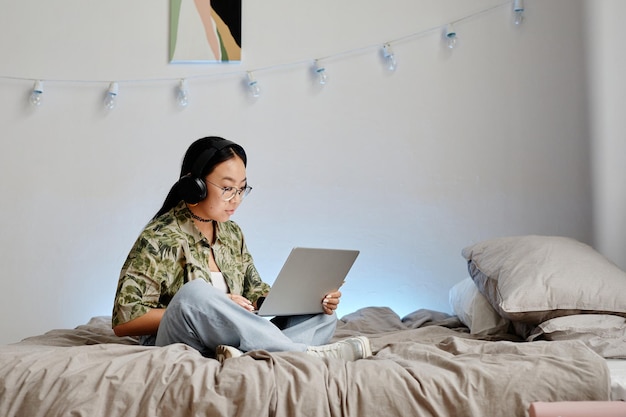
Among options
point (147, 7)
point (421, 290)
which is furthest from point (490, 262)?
point (147, 7)

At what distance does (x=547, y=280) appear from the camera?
2.12 m

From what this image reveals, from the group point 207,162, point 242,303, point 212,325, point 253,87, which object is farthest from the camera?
point 253,87

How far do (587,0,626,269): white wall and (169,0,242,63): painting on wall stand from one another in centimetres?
141

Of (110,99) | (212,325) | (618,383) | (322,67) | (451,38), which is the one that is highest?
(451,38)

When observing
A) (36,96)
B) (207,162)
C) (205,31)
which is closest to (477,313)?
(207,162)

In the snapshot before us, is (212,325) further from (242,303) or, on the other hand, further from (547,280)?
(547,280)

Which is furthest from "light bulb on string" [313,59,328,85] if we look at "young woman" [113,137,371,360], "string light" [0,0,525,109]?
"young woman" [113,137,371,360]

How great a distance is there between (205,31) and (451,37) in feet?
3.21

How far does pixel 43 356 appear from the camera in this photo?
1.52 metres

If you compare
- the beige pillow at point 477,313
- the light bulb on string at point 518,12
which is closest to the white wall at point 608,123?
the light bulb on string at point 518,12

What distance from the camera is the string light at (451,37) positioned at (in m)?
3.03

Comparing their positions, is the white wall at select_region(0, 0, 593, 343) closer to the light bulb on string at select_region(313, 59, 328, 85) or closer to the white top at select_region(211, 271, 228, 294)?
the light bulb on string at select_region(313, 59, 328, 85)

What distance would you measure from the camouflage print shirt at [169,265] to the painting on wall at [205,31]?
3.45ft

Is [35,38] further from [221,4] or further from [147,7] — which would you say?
[221,4]
